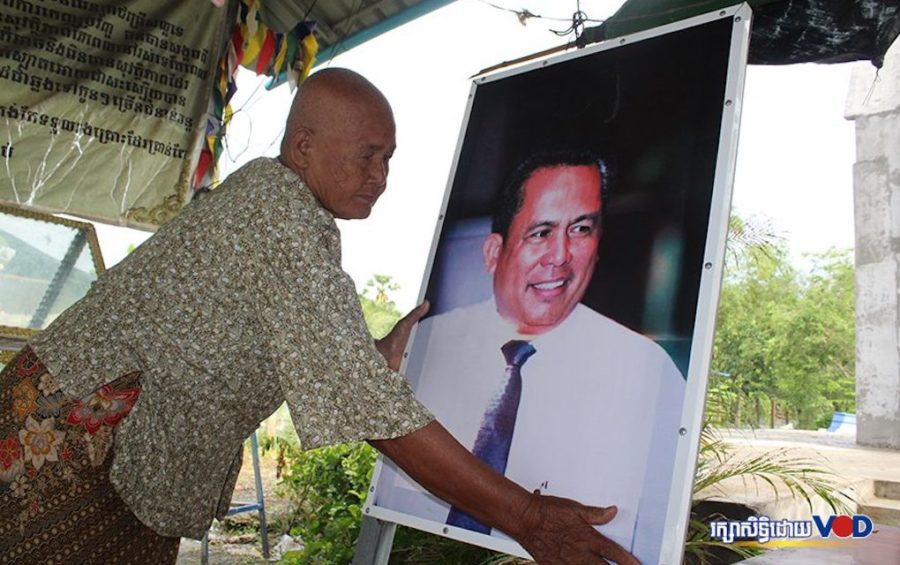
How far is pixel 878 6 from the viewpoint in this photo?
78.5 inches

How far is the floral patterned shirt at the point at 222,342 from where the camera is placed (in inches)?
42.4

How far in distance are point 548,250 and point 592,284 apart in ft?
0.50

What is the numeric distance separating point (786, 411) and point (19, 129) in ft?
56.4

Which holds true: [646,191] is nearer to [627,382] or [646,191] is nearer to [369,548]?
[627,382]

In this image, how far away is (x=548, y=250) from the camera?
158 cm

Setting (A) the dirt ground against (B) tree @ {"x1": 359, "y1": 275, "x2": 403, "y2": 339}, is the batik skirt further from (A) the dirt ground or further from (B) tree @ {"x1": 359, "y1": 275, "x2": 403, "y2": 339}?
(B) tree @ {"x1": 359, "y1": 275, "x2": 403, "y2": 339}

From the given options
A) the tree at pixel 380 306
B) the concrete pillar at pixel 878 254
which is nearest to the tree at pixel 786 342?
the concrete pillar at pixel 878 254

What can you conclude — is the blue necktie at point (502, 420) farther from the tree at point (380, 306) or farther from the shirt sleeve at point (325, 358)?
the tree at point (380, 306)

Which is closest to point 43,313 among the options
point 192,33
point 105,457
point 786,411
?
point 192,33

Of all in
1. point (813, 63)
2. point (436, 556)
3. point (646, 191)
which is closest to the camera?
point (646, 191)

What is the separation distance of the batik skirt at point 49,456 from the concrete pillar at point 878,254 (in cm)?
876

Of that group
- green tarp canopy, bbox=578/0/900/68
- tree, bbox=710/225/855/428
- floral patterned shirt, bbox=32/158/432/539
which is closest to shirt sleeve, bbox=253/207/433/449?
floral patterned shirt, bbox=32/158/432/539

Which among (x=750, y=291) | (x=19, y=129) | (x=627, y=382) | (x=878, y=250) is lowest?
(x=627, y=382)

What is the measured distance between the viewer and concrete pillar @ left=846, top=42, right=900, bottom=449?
8.08m
